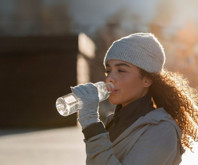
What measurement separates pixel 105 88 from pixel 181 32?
1433 inches

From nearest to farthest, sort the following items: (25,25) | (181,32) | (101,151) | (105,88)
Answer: (101,151)
(105,88)
(25,25)
(181,32)

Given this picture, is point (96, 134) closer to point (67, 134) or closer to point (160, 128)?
point (160, 128)

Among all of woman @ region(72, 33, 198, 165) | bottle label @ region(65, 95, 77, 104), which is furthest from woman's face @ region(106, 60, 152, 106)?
bottle label @ region(65, 95, 77, 104)

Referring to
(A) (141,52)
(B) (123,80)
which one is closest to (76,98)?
(B) (123,80)

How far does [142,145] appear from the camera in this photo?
278 cm

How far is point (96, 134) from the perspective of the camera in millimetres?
2781

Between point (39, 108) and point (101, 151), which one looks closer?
point (101, 151)

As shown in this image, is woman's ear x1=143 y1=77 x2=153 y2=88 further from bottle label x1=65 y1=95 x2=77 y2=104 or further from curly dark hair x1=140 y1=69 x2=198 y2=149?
bottle label x1=65 y1=95 x2=77 y2=104

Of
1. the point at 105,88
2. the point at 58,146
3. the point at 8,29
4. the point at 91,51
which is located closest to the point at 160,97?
the point at 105,88

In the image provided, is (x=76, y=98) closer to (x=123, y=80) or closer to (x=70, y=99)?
(x=70, y=99)

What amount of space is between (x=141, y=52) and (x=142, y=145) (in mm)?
563

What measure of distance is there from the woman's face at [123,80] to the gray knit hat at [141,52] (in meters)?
0.04

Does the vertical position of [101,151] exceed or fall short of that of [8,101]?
it falls short

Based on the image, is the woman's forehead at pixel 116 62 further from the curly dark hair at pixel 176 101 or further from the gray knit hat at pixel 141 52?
the curly dark hair at pixel 176 101
